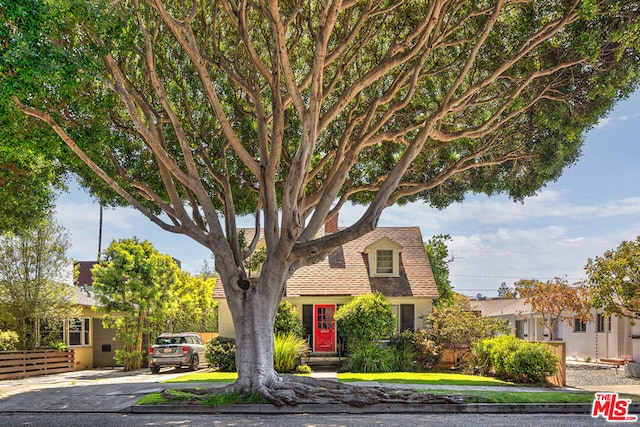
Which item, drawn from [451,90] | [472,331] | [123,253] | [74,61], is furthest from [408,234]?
[74,61]

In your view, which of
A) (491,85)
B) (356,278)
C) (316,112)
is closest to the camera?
(316,112)

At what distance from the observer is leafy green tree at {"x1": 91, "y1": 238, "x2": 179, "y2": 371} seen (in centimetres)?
2489

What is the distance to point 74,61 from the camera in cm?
923

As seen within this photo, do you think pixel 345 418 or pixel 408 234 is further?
pixel 408 234

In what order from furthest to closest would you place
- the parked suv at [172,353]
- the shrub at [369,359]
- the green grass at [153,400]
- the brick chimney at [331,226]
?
the brick chimney at [331,226], the parked suv at [172,353], the shrub at [369,359], the green grass at [153,400]

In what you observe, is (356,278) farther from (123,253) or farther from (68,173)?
(68,173)

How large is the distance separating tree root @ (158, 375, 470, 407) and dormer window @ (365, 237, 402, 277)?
14940 mm

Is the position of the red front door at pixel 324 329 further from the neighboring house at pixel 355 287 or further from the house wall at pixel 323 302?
the house wall at pixel 323 302

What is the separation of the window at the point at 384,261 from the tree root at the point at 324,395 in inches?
592

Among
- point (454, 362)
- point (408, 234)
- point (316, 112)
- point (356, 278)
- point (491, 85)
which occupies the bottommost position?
point (454, 362)

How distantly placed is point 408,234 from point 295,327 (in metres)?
10.1

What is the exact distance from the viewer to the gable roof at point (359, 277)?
26.8 m

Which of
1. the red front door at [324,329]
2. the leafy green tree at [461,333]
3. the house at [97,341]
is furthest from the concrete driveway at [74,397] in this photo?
the house at [97,341]

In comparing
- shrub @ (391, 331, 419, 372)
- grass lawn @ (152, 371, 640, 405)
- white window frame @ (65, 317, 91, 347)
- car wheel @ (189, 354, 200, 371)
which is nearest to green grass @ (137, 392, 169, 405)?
grass lawn @ (152, 371, 640, 405)
